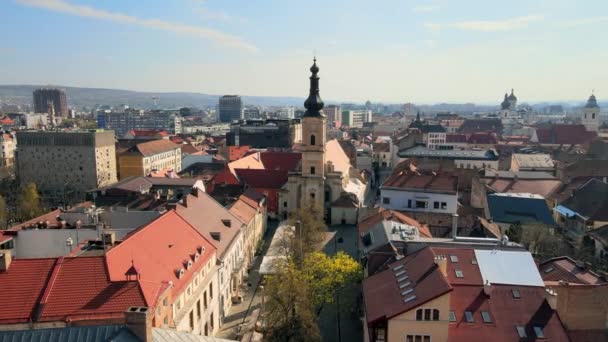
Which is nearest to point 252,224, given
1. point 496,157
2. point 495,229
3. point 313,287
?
point 313,287

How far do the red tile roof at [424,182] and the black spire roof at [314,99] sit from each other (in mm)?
16223

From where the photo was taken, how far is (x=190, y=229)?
133ft

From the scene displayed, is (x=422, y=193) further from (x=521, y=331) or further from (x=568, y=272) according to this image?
(x=521, y=331)

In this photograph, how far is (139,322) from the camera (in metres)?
19.5

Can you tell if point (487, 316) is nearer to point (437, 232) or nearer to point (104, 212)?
point (437, 232)

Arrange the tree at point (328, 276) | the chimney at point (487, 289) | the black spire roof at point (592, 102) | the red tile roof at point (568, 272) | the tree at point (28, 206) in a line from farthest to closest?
1. the black spire roof at point (592, 102)
2. the tree at point (28, 206)
3. the tree at point (328, 276)
4. the red tile roof at point (568, 272)
5. the chimney at point (487, 289)

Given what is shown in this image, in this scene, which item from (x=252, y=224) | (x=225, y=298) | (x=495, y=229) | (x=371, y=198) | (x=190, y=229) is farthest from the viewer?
(x=371, y=198)

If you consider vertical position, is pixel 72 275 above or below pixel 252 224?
above

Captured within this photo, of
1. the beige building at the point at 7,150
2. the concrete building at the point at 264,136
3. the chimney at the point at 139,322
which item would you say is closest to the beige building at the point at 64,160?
the beige building at the point at 7,150

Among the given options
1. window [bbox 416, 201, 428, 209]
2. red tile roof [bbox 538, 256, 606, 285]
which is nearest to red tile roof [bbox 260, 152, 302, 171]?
window [bbox 416, 201, 428, 209]

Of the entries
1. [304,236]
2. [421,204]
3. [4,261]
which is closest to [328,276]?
[304,236]

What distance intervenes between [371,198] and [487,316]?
63.9 meters

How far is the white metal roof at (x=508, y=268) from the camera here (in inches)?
1230

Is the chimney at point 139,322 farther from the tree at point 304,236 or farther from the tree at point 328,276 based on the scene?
the tree at point 304,236
